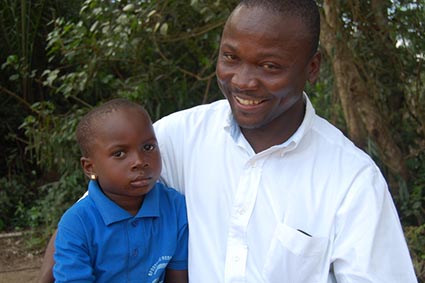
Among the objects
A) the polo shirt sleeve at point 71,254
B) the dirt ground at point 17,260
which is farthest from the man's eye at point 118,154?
the dirt ground at point 17,260

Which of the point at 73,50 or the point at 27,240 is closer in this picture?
the point at 73,50

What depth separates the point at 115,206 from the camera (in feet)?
6.61

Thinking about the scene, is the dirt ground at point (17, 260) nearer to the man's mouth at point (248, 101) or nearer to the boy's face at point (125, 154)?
the boy's face at point (125, 154)

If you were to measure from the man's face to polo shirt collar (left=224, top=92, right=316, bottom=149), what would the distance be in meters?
0.08

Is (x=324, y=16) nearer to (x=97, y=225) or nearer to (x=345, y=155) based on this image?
(x=345, y=155)

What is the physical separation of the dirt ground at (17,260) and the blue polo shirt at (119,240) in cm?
291

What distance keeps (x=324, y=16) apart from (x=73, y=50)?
190 centimetres

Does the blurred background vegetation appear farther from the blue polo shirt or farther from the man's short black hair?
the blue polo shirt

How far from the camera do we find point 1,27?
585cm

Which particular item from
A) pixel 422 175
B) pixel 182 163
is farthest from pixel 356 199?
pixel 422 175

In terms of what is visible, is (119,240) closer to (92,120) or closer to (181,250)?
(181,250)

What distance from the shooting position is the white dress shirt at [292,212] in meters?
1.76

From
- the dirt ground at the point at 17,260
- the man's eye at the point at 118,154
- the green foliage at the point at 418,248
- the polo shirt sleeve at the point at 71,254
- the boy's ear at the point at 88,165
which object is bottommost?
the dirt ground at the point at 17,260

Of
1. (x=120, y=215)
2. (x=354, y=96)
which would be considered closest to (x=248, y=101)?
(x=120, y=215)
